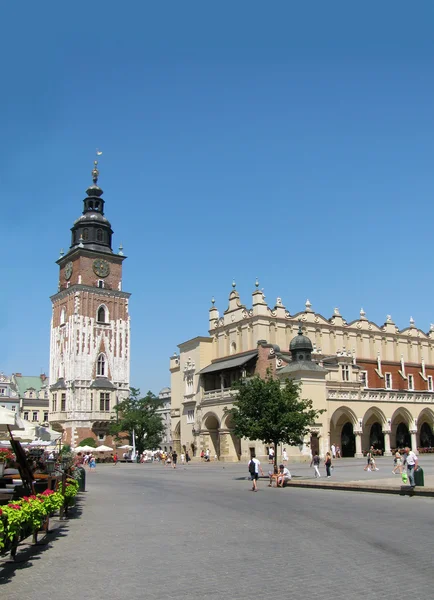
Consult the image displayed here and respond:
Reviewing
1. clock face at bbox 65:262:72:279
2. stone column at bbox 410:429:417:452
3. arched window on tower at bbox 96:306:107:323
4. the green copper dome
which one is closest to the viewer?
the green copper dome

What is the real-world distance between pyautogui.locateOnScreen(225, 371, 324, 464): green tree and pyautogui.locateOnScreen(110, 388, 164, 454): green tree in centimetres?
3727

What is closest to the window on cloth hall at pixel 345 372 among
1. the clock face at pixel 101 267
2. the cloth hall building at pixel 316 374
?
the cloth hall building at pixel 316 374

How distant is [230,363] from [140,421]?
17883 millimetres

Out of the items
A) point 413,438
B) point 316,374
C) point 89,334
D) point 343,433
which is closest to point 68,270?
point 89,334

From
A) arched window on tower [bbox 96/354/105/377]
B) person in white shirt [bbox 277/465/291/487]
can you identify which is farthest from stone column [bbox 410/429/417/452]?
arched window on tower [bbox 96/354/105/377]

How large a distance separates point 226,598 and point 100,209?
82.1m

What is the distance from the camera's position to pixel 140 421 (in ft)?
225

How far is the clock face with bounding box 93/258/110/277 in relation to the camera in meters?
82.1

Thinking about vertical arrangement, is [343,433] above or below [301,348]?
below

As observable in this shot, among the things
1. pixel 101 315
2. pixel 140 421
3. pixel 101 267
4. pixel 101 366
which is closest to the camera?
pixel 140 421

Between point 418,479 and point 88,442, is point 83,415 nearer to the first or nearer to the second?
point 88,442

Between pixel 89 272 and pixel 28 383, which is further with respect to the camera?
pixel 28 383

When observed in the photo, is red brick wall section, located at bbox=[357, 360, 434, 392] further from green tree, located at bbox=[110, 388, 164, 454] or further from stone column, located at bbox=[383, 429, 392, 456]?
green tree, located at bbox=[110, 388, 164, 454]

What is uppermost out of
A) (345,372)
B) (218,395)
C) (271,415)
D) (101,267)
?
(101,267)
